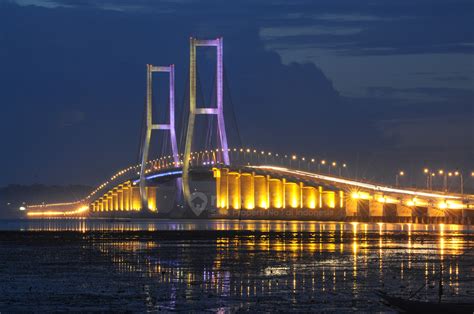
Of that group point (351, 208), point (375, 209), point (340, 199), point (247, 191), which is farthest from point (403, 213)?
point (247, 191)

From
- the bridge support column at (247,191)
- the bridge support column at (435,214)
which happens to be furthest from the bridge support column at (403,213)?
the bridge support column at (247,191)

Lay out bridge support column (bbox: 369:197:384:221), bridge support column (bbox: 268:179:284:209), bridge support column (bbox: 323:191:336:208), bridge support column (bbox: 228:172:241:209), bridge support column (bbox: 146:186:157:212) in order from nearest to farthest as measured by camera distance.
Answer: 1. bridge support column (bbox: 369:197:384:221)
2. bridge support column (bbox: 323:191:336:208)
3. bridge support column (bbox: 228:172:241:209)
4. bridge support column (bbox: 268:179:284:209)
5. bridge support column (bbox: 146:186:157:212)

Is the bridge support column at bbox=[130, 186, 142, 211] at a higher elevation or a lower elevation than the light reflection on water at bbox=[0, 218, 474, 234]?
higher

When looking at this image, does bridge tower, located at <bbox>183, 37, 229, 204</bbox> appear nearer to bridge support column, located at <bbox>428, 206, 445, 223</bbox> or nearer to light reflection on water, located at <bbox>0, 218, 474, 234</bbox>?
light reflection on water, located at <bbox>0, 218, 474, 234</bbox>

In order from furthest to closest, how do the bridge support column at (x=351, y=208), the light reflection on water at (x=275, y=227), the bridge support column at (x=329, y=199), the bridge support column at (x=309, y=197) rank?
the bridge support column at (x=309, y=197) < the bridge support column at (x=329, y=199) < the bridge support column at (x=351, y=208) < the light reflection on water at (x=275, y=227)

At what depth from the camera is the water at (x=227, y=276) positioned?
83.5ft

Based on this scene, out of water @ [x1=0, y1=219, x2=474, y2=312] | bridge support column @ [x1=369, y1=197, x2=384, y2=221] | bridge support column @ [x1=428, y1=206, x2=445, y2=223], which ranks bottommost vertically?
water @ [x1=0, y1=219, x2=474, y2=312]

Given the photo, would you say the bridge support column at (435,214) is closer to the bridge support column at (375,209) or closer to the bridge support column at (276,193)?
the bridge support column at (375,209)

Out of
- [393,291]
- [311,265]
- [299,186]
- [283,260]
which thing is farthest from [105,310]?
[299,186]

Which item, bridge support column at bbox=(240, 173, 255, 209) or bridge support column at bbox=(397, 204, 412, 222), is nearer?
bridge support column at bbox=(397, 204, 412, 222)

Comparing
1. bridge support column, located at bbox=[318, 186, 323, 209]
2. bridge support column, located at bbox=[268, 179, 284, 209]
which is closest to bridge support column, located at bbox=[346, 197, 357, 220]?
bridge support column, located at bbox=[318, 186, 323, 209]

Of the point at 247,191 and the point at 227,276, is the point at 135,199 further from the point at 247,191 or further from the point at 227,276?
the point at 227,276

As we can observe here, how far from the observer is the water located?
25453mm

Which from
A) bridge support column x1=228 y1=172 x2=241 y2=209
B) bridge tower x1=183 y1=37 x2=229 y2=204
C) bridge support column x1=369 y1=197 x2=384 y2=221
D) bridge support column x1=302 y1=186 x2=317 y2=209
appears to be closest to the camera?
bridge tower x1=183 y1=37 x2=229 y2=204
